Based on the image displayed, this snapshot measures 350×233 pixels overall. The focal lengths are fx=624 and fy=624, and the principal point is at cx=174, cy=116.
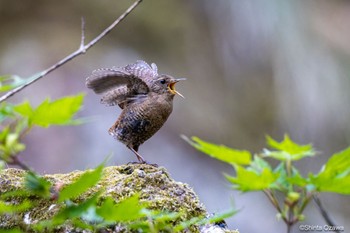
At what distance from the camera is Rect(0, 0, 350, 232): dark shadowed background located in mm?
7266

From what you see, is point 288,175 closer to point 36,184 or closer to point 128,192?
point 36,184

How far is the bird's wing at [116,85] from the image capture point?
9.54ft

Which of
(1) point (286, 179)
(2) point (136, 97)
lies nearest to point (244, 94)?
(2) point (136, 97)

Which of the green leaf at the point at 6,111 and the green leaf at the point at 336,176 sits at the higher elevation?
the green leaf at the point at 336,176

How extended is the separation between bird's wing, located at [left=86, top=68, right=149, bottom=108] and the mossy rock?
80cm

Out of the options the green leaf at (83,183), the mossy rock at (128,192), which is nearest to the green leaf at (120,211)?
the green leaf at (83,183)

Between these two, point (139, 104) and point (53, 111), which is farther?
point (139, 104)

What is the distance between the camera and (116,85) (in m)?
3.15

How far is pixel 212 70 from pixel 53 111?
8177mm

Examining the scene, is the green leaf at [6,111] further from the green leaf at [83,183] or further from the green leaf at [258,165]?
the green leaf at [258,165]

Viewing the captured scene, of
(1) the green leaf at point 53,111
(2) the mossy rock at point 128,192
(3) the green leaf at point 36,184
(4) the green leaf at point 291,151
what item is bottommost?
(3) the green leaf at point 36,184

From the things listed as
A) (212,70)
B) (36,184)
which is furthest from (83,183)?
(212,70)

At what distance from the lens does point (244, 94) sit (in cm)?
907

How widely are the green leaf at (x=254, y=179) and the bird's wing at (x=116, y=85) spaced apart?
1971mm
